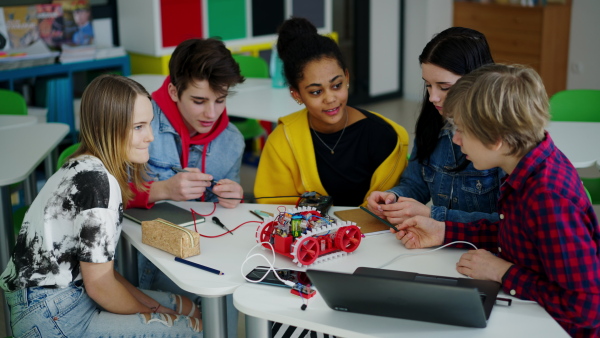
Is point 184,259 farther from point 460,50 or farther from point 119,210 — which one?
point 460,50

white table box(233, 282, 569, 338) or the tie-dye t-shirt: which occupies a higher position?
the tie-dye t-shirt

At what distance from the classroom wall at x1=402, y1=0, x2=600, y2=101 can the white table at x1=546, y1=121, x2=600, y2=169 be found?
104 inches

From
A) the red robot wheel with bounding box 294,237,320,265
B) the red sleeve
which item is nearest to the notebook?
the red sleeve

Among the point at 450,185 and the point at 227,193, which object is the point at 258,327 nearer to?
the point at 227,193

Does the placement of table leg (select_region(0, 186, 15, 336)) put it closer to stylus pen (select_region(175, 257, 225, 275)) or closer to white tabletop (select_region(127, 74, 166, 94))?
stylus pen (select_region(175, 257, 225, 275))

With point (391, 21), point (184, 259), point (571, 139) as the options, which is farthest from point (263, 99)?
point (391, 21)

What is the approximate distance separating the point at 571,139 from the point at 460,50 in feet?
3.67

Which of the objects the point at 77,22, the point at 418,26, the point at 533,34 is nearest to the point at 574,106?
the point at 533,34

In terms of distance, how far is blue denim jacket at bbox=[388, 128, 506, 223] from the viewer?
1.93 meters

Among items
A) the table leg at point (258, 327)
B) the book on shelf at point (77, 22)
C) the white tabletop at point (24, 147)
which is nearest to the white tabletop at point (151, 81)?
the book on shelf at point (77, 22)

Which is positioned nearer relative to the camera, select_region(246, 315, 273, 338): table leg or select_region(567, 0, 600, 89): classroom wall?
select_region(246, 315, 273, 338): table leg

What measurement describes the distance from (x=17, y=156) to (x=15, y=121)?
1.74ft

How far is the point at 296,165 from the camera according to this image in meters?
2.32

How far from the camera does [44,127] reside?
304 cm
